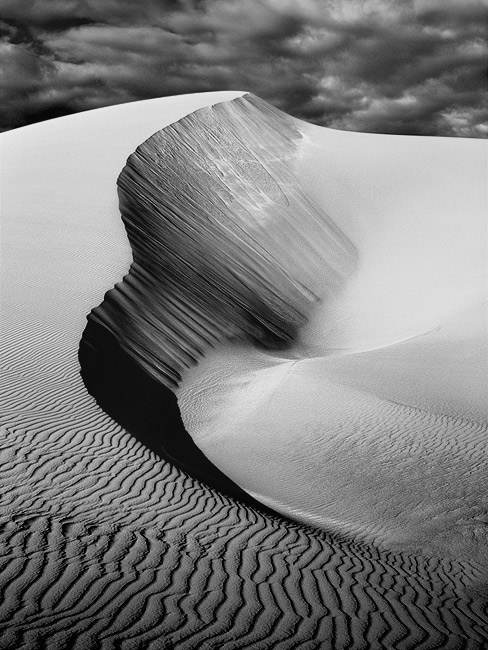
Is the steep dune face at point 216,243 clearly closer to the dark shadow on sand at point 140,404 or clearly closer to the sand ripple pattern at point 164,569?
the dark shadow on sand at point 140,404

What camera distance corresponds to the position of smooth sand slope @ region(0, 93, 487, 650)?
4289 millimetres

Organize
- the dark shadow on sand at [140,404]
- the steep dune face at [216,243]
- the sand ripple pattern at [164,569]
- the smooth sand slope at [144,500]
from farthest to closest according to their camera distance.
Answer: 1. the steep dune face at [216,243]
2. the dark shadow on sand at [140,404]
3. the smooth sand slope at [144,500]
4. the sand ripple pattern at [164,569]

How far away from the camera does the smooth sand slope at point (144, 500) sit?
4.29 m

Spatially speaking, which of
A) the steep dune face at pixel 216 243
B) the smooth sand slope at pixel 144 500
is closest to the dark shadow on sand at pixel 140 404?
the smooth sand slope at pixel 144 500

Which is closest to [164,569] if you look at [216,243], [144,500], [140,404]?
[144,500]

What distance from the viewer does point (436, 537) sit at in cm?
781

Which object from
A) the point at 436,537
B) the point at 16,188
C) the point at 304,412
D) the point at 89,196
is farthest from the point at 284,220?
the point at 436,537

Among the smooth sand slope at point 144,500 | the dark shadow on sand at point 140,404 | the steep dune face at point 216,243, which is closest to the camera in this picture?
the smooth sand slope at point 144,500

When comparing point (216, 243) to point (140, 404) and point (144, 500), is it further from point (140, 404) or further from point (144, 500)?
point (144, 500)

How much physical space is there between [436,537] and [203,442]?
14.2 feet

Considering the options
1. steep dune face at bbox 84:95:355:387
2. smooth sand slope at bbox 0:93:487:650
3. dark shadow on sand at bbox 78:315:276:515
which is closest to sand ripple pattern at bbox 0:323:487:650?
smooth sand slope at bbox 0:93:487:650

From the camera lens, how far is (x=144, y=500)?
20.6ft

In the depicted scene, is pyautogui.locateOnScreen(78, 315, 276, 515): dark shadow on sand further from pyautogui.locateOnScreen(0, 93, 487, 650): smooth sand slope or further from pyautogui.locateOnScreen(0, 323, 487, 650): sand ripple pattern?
pyautogui.locateOnScreen(0, 323, 487, 650): sand ripple pattern

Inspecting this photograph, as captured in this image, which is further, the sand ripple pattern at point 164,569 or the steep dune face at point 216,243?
the steep dune face at point 216,243
